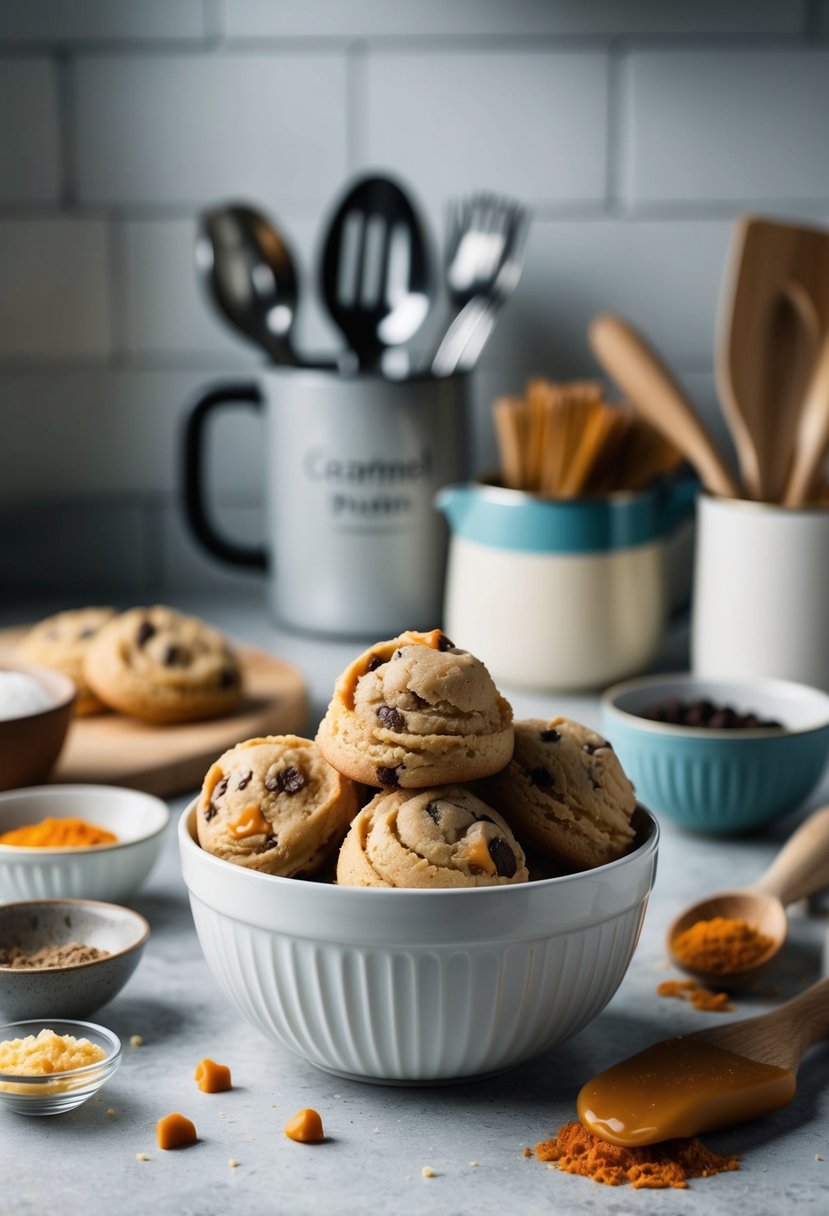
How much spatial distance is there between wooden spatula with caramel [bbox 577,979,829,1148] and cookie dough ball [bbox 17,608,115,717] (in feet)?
2.16

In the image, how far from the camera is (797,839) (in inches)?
38.3

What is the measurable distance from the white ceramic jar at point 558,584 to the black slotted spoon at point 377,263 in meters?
0.24

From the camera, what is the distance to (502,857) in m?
0.69

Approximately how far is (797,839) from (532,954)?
35cm

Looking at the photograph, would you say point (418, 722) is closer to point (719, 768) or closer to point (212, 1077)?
point (212, 1077)

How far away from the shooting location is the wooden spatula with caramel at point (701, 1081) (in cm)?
67

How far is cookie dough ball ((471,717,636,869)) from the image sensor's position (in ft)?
2.40

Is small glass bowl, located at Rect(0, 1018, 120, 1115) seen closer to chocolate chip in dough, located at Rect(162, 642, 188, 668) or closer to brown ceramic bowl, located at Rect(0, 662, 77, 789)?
brown ceramic bowl, located at Rect(0, 662, 77, 789)

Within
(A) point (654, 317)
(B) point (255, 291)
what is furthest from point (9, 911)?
(A) point (654, 317)

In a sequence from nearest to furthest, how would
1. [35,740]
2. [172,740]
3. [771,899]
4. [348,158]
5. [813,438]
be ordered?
[771,899], [35,740], [172,740], [813,438], [348,158]

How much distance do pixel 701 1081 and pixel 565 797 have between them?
0.48 ft

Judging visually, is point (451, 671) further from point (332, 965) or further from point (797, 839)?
point (797, 839)

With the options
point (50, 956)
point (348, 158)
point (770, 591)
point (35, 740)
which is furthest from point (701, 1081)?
point (348, 158)

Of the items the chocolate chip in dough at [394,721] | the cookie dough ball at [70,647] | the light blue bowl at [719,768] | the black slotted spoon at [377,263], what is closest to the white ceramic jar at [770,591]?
the light blue bowl at [719,768]
